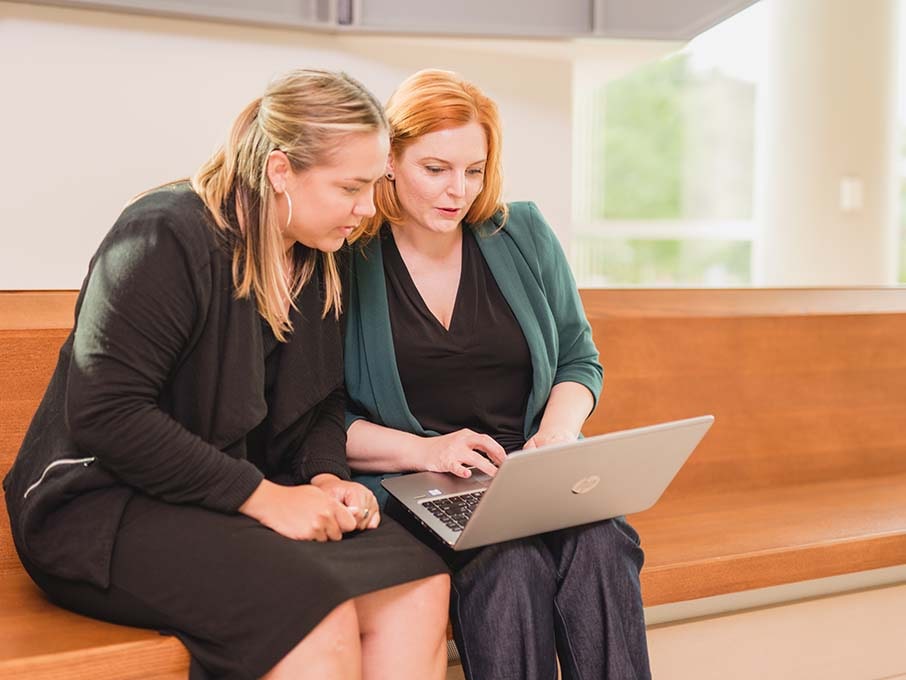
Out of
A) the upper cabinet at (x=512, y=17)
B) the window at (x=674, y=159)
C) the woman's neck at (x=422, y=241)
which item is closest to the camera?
the woman's neck at (x=422, y=241)

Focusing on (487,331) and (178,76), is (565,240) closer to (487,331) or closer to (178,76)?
(178,76)

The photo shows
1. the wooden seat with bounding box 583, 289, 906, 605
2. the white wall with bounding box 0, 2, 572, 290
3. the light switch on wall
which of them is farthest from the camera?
the light switch on wall

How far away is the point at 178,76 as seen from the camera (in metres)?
3.30

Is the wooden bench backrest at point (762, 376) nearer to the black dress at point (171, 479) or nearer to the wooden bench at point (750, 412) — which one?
the wooden bench at point (750, 412)

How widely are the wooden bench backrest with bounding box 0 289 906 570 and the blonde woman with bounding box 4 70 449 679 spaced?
857mm

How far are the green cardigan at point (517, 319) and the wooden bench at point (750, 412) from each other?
0.29m

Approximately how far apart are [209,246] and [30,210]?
80.3 inches

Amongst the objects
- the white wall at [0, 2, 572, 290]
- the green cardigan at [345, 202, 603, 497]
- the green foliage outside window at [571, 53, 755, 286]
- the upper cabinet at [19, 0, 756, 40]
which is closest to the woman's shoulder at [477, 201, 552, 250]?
the green cardigan at [345, 202, 603, 497]

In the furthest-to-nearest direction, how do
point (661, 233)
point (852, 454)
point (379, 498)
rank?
point (661, 233), point (852, 454), point (379, 498)

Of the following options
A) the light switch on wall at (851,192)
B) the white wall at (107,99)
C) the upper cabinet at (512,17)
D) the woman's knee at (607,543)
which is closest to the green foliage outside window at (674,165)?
the light switch on wall at (851,192)

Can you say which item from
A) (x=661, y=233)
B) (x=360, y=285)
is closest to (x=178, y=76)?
(x=360, y=285)

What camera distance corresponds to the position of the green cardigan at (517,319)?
5.52 ft

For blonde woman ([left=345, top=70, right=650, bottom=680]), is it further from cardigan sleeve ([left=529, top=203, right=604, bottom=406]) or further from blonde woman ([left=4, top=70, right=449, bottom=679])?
blonde woman ([left=4, top=70, right=449, bottom=679])

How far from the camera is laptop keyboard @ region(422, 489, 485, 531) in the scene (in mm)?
1409
